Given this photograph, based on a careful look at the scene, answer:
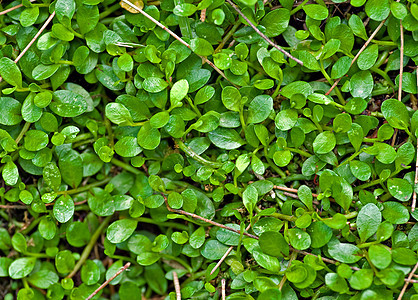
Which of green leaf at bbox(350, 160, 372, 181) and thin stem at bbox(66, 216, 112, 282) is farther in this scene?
thin stem at bbox(66, 216, 112, 282)

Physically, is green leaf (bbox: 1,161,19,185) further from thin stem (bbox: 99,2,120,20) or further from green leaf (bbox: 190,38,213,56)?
green leaf (bbox: 190,38,213,56)

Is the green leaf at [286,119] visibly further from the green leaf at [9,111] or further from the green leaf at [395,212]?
the green leaf at [9,111]

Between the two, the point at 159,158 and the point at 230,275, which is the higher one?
the point at 159,158

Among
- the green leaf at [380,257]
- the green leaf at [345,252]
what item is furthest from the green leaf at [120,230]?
the green leaf at [380,257]

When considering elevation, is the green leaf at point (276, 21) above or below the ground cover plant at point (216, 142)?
above

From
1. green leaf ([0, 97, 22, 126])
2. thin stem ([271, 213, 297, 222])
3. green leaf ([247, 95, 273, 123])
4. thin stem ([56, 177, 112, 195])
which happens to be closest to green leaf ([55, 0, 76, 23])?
green leaf ([0, 97, 22, 126])

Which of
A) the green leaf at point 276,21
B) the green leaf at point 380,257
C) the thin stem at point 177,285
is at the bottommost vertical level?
the thin stem at point 177,285

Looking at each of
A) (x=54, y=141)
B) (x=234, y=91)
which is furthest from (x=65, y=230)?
(x=234, y=91)

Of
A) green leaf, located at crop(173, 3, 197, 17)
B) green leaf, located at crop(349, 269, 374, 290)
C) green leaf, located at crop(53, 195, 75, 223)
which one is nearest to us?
green leaf, located at crop(349, 269, 374, 290)

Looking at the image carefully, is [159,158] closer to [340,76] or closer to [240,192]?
[240,192]
